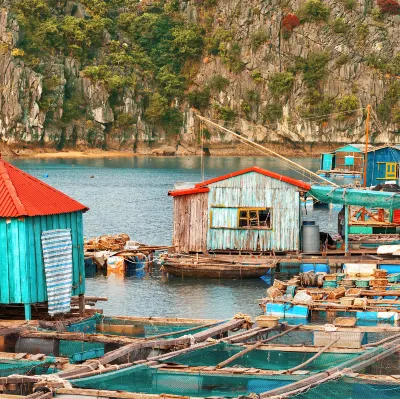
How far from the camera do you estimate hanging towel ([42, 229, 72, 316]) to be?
27141mm

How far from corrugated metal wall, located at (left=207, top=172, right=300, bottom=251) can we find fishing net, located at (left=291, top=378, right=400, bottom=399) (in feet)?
75.4

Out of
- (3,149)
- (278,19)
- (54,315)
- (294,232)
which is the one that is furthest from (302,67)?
(54,315)

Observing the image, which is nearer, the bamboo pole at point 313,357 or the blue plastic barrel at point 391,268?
the bamboo pole at point 313,357

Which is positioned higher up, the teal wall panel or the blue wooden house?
the blue wooden house

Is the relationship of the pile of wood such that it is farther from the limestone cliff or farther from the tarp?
the limestone cliff

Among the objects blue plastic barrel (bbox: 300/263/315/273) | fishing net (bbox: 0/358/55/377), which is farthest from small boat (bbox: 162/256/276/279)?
fishing net (bbox: 0/358/55/377)

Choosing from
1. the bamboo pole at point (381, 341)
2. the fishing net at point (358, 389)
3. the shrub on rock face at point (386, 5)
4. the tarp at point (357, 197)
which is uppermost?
the shrub on rock face at point (386, 5)

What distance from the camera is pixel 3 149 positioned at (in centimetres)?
15550

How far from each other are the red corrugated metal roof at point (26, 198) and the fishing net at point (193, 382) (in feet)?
22.5

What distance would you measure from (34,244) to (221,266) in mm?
17284

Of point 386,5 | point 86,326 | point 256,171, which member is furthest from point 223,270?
point 386,5

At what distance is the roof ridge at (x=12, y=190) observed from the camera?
26.6 metres

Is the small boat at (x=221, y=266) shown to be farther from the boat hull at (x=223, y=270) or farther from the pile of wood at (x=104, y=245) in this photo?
the pile of wood at (x=104, y=245)

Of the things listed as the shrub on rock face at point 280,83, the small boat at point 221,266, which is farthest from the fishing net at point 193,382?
the shrub on rock face at point 280,83
